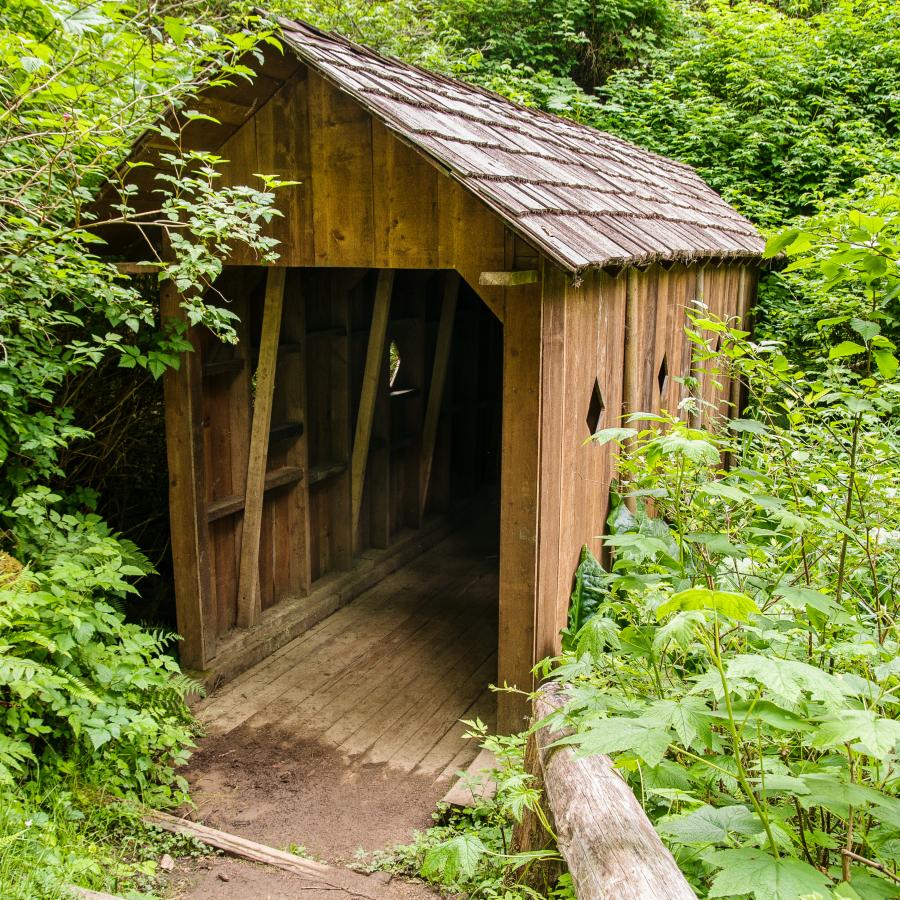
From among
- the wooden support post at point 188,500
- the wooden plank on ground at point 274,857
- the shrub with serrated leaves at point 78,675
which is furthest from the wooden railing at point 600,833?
the wooden support post at point 188,500

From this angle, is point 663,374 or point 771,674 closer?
point 771,674

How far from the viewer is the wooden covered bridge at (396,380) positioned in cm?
386

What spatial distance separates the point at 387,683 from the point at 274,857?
168cm

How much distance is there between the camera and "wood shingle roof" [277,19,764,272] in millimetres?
3598

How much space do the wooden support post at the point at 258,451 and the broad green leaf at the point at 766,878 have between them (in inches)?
158

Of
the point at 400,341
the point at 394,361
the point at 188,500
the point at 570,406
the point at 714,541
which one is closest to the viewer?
the point at 714,541

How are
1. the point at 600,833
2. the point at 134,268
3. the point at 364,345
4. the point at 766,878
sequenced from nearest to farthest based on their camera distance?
the point at 766,878
the point at 600,833
the point at 134,268
the point at 364,345

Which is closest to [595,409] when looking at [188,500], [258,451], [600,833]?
[258,451]

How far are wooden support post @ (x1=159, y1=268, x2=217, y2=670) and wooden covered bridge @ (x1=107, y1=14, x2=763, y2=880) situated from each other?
Result: 0.04 ft

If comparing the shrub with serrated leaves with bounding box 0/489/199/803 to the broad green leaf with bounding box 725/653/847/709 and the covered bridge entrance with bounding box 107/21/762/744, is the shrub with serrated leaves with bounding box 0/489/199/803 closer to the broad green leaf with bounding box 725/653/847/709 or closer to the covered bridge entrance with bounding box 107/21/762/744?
the covered bridge entrance with bounding box 107/21/762/744

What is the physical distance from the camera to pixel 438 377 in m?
7.19

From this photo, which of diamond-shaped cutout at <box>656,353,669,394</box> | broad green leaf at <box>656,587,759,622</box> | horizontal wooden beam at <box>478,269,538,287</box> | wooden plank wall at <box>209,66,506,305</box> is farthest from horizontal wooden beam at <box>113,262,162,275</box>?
broad green leaf at <box>656,587,759,622</box>

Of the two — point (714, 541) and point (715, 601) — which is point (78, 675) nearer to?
point (714, 541)

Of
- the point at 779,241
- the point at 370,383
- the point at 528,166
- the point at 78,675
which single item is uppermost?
the point at 528,166
